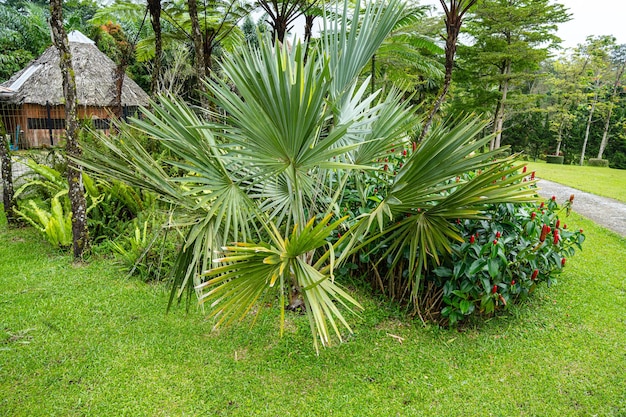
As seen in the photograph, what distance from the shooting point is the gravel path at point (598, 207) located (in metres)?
7.04

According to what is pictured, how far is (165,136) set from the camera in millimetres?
2385

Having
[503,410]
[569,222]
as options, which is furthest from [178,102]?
[569,222]

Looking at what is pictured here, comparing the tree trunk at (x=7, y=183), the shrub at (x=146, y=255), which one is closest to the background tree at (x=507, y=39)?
the shrub at (x=146, y=255)

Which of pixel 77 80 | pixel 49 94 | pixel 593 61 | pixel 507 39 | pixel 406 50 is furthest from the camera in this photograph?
pixel 593 61

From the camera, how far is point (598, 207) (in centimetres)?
841

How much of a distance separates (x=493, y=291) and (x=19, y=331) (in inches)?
152

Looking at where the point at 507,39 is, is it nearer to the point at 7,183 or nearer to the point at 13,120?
the point at 7,183

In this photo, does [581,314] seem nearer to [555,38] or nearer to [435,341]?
[435,341]

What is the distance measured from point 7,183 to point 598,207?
454 inches

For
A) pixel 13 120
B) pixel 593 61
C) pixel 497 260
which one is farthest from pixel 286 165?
pixel 593 61

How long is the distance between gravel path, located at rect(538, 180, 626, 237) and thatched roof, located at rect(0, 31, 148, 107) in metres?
14.6

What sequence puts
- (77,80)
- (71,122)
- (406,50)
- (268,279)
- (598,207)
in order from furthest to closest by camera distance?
(77,80) → (598,207) → (406,50) → (71,122) → (268,279)

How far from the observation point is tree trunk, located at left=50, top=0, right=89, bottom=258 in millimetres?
3928

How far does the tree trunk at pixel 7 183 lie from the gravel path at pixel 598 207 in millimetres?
8415
